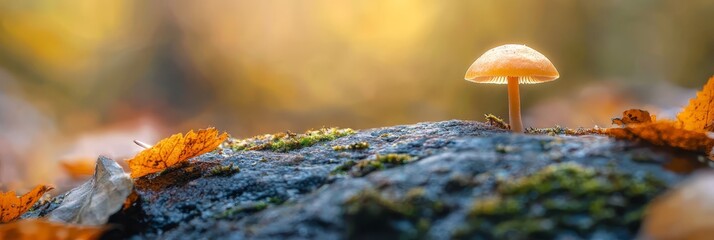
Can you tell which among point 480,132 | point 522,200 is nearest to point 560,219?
point 522,200

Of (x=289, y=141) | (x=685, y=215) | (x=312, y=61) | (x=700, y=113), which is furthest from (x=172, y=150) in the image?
(x=312, y=61)

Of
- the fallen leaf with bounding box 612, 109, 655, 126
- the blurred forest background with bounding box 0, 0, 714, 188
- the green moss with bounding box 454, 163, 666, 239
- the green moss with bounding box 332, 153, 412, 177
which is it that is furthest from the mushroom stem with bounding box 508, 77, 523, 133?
the blurred forest background with bounding box 0, 0, 714, 188

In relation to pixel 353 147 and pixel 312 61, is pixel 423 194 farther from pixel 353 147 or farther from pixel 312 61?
pixel 312 61

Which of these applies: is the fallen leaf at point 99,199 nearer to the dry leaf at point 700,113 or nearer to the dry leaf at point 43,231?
the dry leaf at point 43,231

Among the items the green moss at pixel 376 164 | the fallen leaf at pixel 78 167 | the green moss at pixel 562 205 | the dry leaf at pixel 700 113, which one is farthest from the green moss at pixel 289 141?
the fallen leaf at pixel 78 167

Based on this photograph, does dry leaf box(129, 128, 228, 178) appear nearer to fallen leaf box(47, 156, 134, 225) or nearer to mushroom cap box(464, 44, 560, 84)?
fallen leaf box(47, 156, 134, 225)
